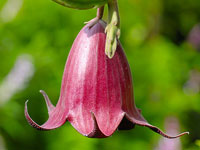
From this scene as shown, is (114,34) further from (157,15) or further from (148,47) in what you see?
(157,15)

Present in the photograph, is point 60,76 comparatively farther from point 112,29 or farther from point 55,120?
point 112,29

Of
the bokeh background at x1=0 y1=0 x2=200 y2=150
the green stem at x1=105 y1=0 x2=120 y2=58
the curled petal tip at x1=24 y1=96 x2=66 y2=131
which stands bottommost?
the bokeh background at x1=0 y1=0 x2=200 y2=150

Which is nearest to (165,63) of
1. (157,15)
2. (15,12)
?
(157,15)

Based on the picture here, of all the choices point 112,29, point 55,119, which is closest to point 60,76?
point 55,119

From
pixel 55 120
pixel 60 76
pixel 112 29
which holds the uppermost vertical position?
pixel 112 29

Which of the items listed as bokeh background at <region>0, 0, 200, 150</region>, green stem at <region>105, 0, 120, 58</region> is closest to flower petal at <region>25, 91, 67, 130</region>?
green stem at <region>105, 0, 120, 58</region>

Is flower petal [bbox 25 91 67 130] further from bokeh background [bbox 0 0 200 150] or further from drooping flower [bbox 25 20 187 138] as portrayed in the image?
Result: bokeh background [bbox 0 0 200 150]
